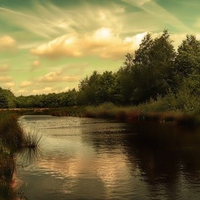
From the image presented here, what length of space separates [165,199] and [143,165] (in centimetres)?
596

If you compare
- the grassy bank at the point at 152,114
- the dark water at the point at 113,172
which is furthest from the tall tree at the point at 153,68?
the dark water at the point at 113,172

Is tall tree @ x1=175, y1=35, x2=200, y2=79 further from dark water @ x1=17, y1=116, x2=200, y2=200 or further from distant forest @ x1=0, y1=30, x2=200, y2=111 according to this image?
dark water @ x1=17, y1=116, x2=200, y2=200

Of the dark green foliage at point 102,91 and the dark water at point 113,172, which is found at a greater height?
the dark green foliage at point 102,91

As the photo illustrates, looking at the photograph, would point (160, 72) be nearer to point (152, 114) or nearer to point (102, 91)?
point (152, 114)

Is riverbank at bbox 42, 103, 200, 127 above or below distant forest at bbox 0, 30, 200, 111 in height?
below

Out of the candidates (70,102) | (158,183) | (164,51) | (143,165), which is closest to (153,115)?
(164,51)

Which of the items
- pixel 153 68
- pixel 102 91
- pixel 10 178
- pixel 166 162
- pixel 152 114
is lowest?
pixel 166 162

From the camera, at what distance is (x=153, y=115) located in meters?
50.7

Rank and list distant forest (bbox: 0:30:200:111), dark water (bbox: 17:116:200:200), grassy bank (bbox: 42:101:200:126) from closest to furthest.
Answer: dark water (bbox: 17:116:200:200) → grassy bank (bbox: 42:101:200:126) → distant forest (bbox: 0:30:200:111)

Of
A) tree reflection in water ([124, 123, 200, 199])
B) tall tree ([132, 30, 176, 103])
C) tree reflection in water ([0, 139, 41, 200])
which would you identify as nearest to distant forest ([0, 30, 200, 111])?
tall tree ([132, 30, 176, 103])

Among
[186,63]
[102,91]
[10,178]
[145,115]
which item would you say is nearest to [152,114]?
[145,115]

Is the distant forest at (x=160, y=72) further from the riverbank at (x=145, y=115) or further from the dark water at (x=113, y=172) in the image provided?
the dark water at (x=113, y=172)

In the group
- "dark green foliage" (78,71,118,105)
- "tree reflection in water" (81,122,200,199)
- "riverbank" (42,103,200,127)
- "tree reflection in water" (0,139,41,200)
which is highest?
"dark green foliage" (78,71,118,105)

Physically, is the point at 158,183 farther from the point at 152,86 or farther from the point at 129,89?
the point at 129,89
